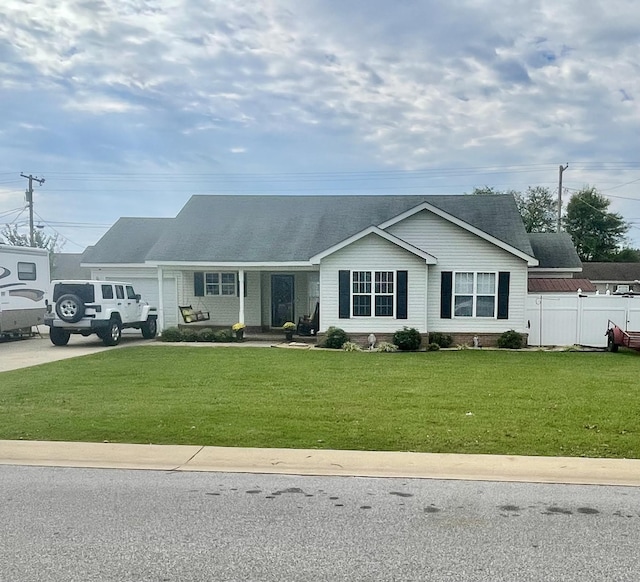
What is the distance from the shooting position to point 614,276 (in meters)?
43.9

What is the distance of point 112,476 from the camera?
5738mm

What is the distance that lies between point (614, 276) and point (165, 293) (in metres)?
37.1

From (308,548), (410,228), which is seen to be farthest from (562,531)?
(410,228)

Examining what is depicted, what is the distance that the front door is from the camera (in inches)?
879

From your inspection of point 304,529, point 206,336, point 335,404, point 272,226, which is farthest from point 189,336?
point 304,529

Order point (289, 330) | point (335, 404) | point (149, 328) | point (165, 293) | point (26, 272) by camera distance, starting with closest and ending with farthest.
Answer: point (335, 404) → point (289, 330) → point (26, 272) → point (149, 328) → point (165, 293)

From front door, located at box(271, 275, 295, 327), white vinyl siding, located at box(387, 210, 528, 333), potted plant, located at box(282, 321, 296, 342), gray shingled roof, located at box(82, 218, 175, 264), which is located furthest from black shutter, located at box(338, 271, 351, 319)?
gray shingled roof, located at box(82, 218, 175, 264)

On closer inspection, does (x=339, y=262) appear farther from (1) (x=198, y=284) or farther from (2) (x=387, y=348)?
(1) (x=198, y=284)

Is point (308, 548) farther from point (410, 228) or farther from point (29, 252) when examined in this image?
point (29, 252)

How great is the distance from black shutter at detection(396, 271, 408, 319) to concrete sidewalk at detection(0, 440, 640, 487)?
455 inches

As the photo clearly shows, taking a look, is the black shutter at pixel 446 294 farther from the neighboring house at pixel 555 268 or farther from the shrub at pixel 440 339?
the neighboring house at pixel 555 268

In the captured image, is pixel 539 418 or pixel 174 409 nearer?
pixel 539 418

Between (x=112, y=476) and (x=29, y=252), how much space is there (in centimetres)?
1751

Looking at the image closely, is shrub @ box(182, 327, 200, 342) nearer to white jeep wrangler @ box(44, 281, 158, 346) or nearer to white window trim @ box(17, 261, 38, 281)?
white jeep wrangler @ box(44, 281, 158, 346)
